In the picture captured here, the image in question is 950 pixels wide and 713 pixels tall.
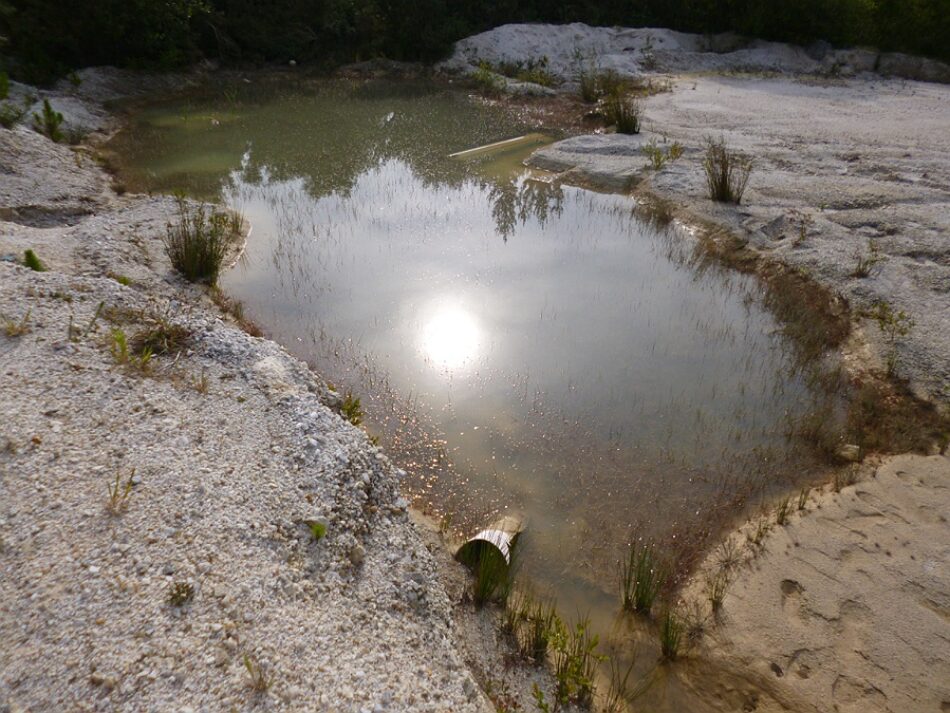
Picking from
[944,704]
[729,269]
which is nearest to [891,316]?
[729,269]

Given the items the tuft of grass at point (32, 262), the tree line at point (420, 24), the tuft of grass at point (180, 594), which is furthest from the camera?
the tree line at point (420, 24)

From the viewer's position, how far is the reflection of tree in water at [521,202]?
8.44 metres

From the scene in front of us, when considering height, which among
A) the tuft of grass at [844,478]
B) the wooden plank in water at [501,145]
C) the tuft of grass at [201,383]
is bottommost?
the tuft of grass at [844,478]

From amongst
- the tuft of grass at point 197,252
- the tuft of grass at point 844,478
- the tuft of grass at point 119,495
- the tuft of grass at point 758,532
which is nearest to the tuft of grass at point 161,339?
the tuft of grass at point 119,495

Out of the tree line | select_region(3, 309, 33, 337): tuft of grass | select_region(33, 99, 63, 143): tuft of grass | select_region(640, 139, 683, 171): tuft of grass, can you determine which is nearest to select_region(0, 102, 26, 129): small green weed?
select_region(33, 99, 63, 143): tuft of grass

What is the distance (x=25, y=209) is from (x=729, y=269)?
8270mm

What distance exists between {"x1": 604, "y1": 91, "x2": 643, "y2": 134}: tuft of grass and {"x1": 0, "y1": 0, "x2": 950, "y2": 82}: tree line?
8.04 meters

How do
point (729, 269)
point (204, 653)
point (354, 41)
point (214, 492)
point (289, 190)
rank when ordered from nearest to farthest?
1. point (204, 653)
2. point (214, 492)
3. point (729, 269)
4. point (289, 190)
5. point (354, 41)

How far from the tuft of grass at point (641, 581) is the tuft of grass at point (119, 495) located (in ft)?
8.36

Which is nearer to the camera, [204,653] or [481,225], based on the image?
[204,653]

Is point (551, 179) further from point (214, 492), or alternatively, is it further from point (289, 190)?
point (214, 492)

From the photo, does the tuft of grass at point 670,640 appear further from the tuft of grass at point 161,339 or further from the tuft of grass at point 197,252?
the tuft of grass at point 197,252

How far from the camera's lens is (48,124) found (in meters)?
10.1

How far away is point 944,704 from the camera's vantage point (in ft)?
9.57
